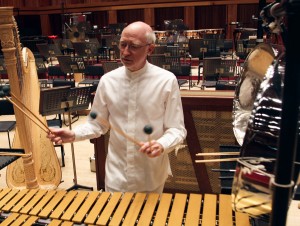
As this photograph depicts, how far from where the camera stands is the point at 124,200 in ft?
5.45

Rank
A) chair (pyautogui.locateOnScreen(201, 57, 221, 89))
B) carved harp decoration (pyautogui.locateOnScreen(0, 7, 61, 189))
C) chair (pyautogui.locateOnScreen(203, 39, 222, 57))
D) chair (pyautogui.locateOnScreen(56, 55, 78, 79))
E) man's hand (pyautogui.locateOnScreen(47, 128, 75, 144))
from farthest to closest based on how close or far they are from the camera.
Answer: chair (pyautogui.locateOnScreen(203, 39, 222, 57)) < chair (pyautogui.locateOnScreen(56, 55, 78, 79)) < chair (pyautogui.locateOnScreen(201, 57, 221, 89)) < carved harp decoration (pyautogui.locateOnScreen(0, 7, 61, 189)) < man's hand (pyautogui.locateOnScreen(47, 128, 75, 144))

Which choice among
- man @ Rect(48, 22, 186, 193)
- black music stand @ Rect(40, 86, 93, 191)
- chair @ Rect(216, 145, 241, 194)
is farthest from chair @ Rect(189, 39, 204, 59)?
man @ Rect(48, 22, 186, 193)

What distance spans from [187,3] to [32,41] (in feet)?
19.6

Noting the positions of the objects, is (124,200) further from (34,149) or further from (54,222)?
(34,149)

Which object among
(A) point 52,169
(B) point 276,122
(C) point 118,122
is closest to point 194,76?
(A) point 52,169

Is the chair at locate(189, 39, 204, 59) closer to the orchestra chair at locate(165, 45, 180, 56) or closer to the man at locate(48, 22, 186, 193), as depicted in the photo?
the orchestra chair at locate(165, 45, 180, 56)

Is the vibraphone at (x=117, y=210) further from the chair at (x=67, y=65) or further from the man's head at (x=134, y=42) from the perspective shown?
the chair at (x=67, y=65)

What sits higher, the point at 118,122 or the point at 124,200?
the point at 118,122

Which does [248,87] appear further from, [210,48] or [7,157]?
[210,48]

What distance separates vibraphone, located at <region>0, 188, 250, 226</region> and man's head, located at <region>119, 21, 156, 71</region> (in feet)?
2.33

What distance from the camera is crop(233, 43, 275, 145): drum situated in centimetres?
125

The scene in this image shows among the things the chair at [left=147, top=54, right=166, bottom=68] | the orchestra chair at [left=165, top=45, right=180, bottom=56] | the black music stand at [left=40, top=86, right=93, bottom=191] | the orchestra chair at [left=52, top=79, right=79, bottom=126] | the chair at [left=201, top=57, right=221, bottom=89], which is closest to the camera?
the black music stand at [left=40, top=86, right=93, bottom=191]

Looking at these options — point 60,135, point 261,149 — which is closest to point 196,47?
point 60,135

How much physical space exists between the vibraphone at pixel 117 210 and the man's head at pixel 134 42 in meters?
0.71
